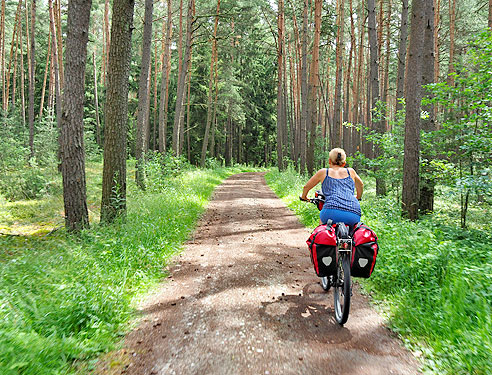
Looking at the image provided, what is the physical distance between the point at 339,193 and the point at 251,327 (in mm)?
1930

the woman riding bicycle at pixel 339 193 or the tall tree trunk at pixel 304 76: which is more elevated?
the tall tree trunk at pixel 304 76

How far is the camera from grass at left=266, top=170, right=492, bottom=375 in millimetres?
2924

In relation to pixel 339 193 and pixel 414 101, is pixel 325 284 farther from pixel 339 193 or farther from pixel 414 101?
pixel 414 101

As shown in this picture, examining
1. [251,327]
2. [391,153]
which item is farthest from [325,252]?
[391,153]

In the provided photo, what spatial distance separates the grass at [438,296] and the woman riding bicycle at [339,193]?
49.3 inches

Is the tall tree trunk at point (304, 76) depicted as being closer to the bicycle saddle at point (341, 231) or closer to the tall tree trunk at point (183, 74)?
the tall tree trunk at point (183, 74)

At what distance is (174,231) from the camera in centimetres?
753

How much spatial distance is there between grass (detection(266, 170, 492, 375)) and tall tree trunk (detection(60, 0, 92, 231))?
5.54 m

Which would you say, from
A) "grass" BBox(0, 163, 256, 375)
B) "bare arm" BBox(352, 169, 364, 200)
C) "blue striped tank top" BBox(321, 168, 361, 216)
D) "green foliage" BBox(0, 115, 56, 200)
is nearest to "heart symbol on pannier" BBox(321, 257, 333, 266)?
"blue striped tank top" BBox(321, 168, 361, 216)

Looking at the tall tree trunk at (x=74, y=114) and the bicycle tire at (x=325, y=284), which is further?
the tall tree trunk at (x=74, y=114)

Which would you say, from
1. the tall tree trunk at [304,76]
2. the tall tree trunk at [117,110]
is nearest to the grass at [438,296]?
the tall tree trunk at [117,110]

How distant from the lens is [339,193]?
4.07 metres

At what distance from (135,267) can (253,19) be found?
23229 millimetres

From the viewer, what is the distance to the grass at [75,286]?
9.34ft
